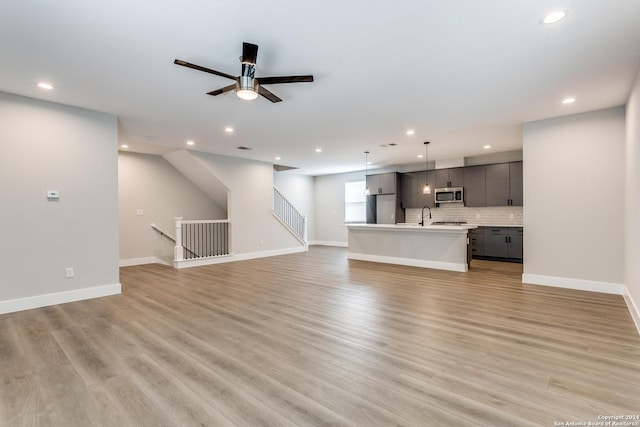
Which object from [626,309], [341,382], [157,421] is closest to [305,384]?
[341,382]

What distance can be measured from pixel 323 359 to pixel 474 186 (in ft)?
23.1

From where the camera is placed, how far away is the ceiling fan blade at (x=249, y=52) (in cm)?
254

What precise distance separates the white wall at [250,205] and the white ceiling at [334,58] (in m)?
2.68

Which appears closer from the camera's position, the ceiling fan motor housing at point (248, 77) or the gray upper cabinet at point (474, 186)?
the ceiling fan motor housing at point (248, 77)

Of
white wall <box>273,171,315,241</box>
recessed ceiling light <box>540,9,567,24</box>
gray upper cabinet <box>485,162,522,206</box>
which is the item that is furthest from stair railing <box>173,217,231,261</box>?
recessed ceiling light <box>540,9,567,24</box>

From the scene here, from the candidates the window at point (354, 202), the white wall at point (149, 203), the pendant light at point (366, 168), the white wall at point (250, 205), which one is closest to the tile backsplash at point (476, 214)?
the pendant light at point (366, 168)

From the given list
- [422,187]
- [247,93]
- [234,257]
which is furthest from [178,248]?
[422,187]

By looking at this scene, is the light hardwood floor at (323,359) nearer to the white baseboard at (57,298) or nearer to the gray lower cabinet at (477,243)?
the white baseboard at (57,298)

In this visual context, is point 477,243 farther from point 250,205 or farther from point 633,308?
point 250,205

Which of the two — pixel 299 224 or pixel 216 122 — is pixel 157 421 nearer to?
pixel 216 122

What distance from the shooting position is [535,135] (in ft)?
16.4

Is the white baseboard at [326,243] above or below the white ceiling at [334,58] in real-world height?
below

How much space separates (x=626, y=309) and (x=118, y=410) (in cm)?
536

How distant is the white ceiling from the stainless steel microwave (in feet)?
9.85
